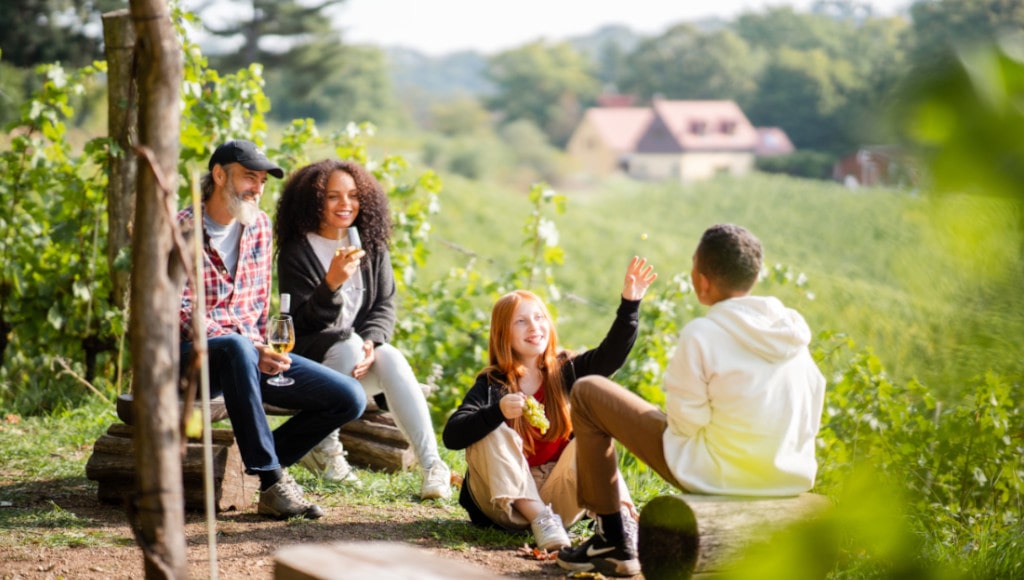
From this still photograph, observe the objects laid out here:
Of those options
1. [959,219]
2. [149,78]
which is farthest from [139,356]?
[959,219]

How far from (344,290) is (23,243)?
7.42 feet

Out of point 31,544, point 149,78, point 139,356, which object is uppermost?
point 149,78

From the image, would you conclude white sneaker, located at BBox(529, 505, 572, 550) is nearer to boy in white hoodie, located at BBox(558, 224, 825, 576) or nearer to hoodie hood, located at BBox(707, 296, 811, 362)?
boy in white hoodie, located at BBox(558, 224, 825, 576)

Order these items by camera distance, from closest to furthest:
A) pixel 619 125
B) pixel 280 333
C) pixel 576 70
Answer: pixel 280 333
pixel 619 125
pixel 576 70

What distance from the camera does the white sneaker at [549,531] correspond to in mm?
3291

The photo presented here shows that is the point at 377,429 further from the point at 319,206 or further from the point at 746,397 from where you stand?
the point at 746,397

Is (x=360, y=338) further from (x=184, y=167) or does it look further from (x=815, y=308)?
(x=815, y=308)

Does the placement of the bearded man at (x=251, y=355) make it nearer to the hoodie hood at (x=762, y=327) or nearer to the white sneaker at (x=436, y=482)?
the white sneaker at (x=436, y=482)

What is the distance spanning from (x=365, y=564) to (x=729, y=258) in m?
1.24

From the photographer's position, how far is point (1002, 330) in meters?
0.53

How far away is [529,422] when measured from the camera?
136 inches

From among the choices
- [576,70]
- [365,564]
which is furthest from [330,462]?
[576,70]

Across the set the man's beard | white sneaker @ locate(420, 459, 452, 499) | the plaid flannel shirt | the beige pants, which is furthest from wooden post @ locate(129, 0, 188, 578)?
white sneaker @ locate(420, 459, 452, 499)

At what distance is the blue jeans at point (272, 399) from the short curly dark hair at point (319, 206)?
602mm
